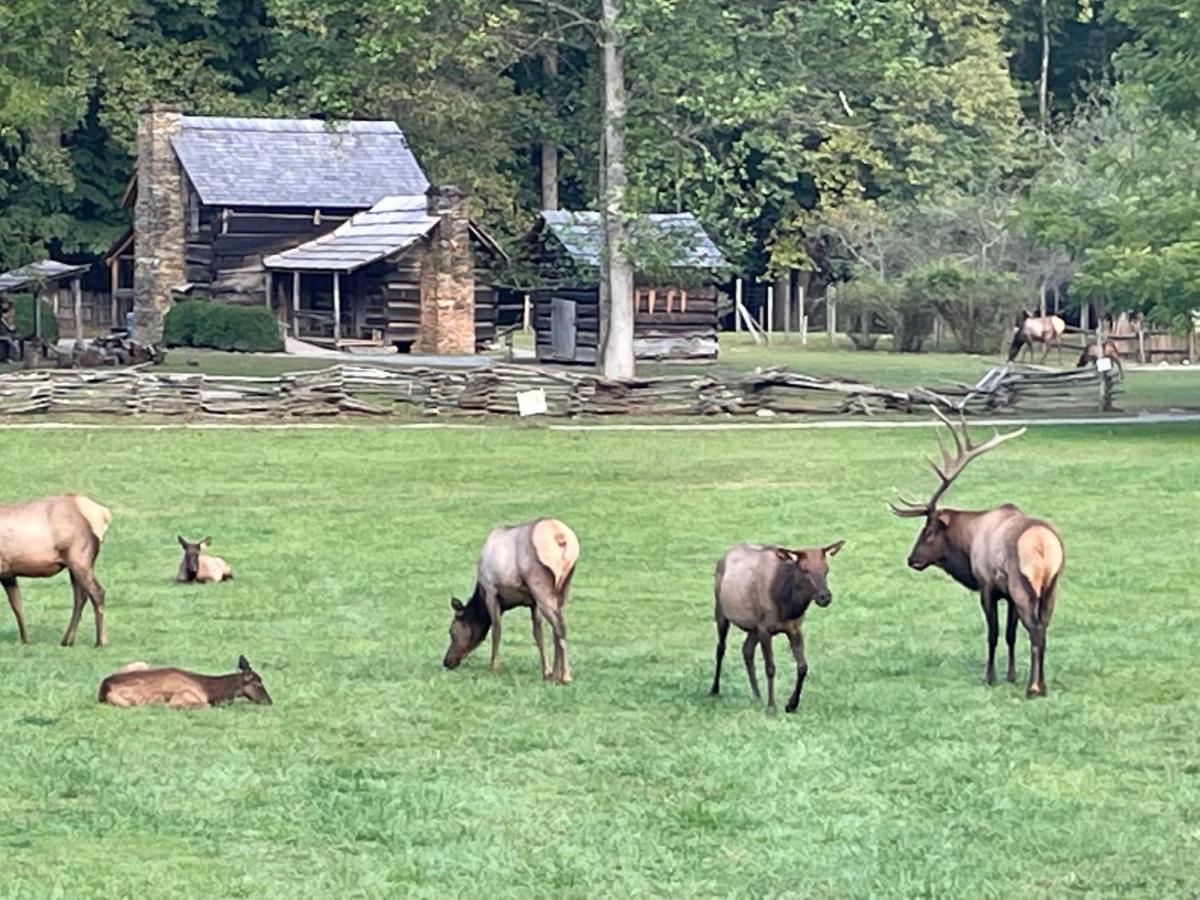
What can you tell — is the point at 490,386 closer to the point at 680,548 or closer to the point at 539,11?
the point at 539,11

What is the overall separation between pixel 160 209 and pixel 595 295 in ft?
50.1

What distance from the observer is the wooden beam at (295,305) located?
217ft

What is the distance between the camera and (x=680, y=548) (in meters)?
24.4

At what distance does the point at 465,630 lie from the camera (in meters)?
16.4

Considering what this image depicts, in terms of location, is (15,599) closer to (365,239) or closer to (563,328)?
(563,328)

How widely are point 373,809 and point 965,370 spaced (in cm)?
4515

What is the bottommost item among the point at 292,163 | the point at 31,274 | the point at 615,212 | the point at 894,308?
the point at 894,308

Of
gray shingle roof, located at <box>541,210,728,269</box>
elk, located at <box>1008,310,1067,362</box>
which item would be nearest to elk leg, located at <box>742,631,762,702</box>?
gray shingle roof, located at <box>541,210,728,269</box>

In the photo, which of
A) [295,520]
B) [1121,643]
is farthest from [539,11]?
[1121,643]

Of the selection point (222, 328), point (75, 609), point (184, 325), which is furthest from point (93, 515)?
point (184, 325)

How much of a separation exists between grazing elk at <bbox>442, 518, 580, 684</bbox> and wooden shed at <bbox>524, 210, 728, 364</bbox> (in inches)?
1478

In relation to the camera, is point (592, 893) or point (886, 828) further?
point (886, 828)

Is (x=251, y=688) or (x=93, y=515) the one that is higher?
(x=93, y=515)

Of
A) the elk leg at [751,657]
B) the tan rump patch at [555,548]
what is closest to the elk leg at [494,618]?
the tan rump patch at [555,548]
